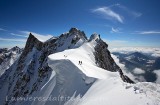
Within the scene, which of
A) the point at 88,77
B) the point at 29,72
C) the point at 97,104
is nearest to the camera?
the point at 97,104

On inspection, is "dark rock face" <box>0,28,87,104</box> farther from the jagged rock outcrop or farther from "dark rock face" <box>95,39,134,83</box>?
"dark rock face" <box>95,39,134,83</box>

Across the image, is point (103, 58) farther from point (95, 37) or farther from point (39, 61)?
point (39, 61)

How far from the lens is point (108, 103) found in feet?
37.5

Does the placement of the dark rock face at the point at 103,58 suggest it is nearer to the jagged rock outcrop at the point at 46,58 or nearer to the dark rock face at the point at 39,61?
the jagged rock outcrop at the point at 46,58

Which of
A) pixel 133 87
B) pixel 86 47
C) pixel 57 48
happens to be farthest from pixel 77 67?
pixel 57 48

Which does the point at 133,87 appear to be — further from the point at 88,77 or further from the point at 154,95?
the point at 88,77

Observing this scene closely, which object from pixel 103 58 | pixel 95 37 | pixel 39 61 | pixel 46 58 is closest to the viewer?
pixel 103 58

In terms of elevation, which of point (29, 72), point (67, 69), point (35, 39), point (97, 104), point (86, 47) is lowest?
point (29, 72)

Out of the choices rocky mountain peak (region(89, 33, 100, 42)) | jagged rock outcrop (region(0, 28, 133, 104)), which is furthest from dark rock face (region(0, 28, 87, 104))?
rocky mountain peak (region(89, 33, 100, 42))

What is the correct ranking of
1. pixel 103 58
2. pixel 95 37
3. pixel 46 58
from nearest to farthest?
1. pixel 103 58
2. pixel 95 37
3. pixel 46 58

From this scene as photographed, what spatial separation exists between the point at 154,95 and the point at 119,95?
286 centimetres

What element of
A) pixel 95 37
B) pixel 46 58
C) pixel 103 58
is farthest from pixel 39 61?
pixel 103 58

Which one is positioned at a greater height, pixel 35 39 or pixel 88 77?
pixel 35 39

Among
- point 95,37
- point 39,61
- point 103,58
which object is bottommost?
point 39,61
